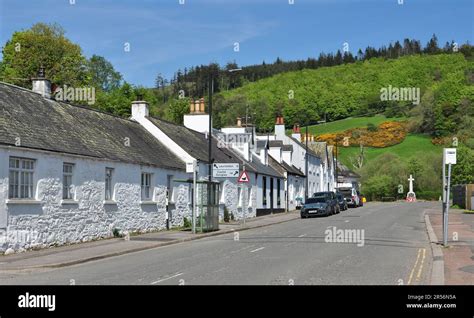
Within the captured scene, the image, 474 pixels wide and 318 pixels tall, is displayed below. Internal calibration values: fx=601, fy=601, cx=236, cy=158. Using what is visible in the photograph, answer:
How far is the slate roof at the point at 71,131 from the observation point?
69.4ft

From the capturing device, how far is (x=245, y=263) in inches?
637

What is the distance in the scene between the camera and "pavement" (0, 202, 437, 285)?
13164 mm

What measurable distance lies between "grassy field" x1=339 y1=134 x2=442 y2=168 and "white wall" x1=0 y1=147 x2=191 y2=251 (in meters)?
89.7

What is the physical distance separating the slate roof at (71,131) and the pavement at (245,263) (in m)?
3.89

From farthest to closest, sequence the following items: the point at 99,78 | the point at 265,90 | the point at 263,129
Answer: the point at 265,90 < the point at 263,129 < the point at 99,78

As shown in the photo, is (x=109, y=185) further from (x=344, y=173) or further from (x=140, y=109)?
(x=344, y=173)

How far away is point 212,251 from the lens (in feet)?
66.0

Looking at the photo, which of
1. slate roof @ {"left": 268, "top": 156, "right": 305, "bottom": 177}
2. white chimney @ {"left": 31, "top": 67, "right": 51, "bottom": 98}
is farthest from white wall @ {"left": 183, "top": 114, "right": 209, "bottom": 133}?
white chimney @ {"left": 31, "top": 67, "right": 51, "bottom": 98}

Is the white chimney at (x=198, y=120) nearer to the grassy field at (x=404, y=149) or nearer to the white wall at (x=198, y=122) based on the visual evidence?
the white wall at (x=198, y=122)

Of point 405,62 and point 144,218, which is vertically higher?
point 405,62

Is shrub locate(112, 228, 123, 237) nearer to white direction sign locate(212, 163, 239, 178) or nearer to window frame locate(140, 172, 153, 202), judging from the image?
window frame locate(140, 172, 153, 202)
